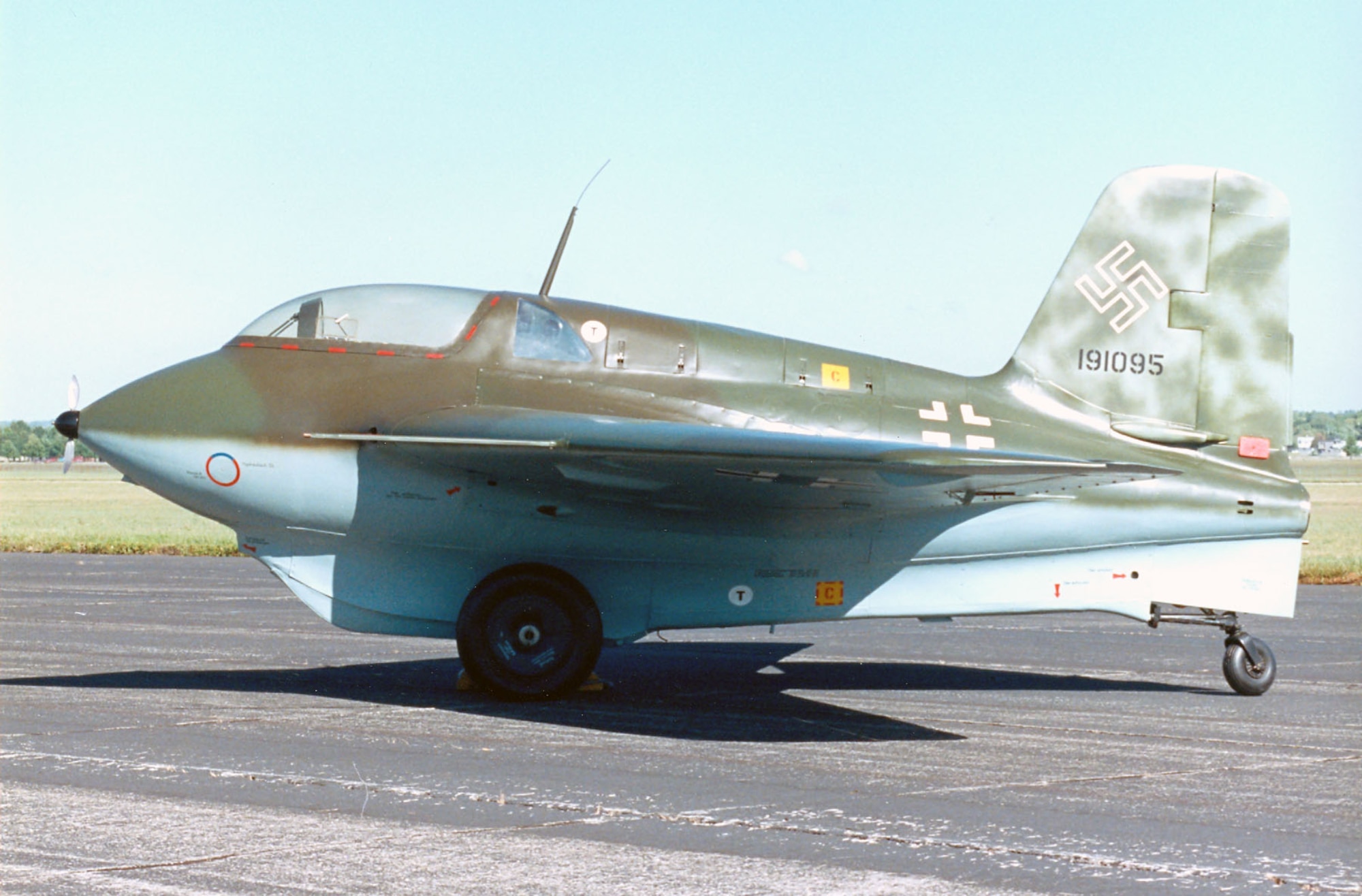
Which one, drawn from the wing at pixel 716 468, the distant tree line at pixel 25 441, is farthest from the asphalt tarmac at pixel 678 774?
the distant tree line at pixel 25 441

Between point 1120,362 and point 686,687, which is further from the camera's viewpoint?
point 1120,362

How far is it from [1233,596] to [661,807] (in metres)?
6.49

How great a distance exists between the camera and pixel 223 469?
10672 millimetres

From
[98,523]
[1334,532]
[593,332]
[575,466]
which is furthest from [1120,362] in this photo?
[98,523]

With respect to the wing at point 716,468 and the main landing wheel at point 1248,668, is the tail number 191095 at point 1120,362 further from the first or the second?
the main landing wheel at point 1248,668

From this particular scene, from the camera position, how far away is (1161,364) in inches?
478

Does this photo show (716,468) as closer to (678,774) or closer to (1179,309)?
(678,774)

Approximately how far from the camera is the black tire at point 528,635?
10633 mm

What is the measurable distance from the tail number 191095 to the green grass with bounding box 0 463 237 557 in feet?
50.0

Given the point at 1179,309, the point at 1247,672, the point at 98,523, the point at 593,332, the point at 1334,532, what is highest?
the point at 1179,309

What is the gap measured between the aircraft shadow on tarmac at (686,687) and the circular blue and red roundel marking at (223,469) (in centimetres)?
171

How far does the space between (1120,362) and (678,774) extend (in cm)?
628

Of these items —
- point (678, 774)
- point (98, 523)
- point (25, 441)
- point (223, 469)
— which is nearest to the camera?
point (678, 774)

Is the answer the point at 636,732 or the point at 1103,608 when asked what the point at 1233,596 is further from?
the point at 636,732
